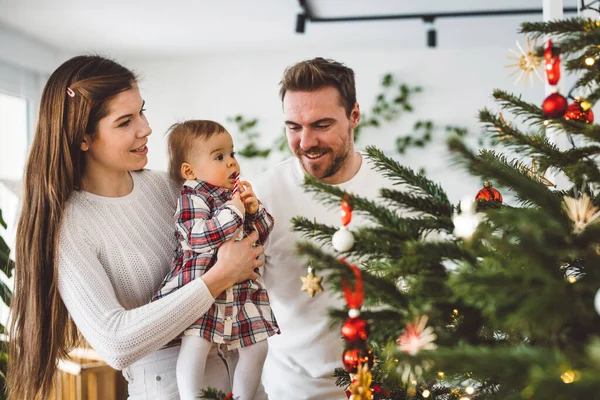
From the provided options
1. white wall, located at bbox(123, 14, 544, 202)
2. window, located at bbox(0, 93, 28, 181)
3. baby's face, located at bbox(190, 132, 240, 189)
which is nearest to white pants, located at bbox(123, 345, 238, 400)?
baby's face, located at bbox(190, 132, 240, 189)

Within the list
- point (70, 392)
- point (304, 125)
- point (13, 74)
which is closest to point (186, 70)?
point (13, 74)

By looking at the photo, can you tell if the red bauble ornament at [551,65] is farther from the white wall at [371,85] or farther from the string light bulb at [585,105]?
the white wall at [371,85]

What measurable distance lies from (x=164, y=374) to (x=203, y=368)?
0.13m

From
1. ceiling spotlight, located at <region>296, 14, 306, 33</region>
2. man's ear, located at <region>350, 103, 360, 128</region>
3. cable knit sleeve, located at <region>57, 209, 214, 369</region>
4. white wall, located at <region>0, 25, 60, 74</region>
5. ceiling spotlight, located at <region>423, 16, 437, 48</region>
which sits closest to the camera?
cable knit sleeve, located at <region>57, 209, 214, 369</region>

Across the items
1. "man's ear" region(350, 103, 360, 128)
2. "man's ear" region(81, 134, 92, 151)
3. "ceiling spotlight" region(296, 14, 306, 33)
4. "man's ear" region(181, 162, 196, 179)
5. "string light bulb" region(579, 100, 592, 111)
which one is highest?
"ceiling spotlight" region(296, 14, 306, 33)

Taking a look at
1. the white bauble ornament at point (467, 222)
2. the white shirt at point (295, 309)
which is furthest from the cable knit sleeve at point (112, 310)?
the white bauble ornament at point (467, 222)

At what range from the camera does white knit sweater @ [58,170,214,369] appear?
1.21 m

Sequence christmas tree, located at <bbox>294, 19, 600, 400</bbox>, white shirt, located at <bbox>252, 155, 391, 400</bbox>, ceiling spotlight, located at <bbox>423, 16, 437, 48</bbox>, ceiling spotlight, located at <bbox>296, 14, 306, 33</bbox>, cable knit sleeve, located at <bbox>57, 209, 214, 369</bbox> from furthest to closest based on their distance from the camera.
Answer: ceiling spotlight, located at <bbox>423, 16, 437, 48</bbox> → ceiling spotlight, located at <bbox>296, 14, 306, 33</bbox> → white shirt, located at <bbox>252, 155, 391, 400</bbox> → cable knit sleeve, located at <bbox>57, 209, 214, 369</bbox> → christmas tree, located at <bbox>294, 19, 600, 400</bbox>

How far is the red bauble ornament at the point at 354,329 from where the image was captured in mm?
609

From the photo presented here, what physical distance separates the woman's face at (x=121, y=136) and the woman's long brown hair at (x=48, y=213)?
0.02 meters

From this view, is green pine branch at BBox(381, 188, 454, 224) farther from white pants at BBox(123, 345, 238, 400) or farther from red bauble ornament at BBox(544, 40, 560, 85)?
white pants at BBox(123, 345, 238, 400)

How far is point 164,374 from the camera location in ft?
4.61

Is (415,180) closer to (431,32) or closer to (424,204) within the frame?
(424,204)

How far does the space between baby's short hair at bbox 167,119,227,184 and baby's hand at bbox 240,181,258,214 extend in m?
0.17
